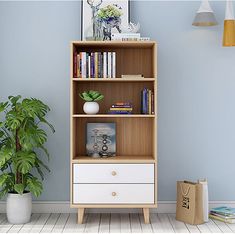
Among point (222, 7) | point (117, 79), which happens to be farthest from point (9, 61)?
point (222, 7)

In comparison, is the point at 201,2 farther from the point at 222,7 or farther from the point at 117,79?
the point at 117,79

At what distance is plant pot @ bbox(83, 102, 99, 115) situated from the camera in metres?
4.44

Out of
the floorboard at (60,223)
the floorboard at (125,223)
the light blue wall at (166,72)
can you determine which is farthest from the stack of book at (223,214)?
the floorboard at (60,223)

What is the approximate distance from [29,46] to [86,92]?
734 millimetres

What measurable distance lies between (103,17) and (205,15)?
918 millimetres

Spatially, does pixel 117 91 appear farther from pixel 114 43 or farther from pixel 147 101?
pixel 114 43

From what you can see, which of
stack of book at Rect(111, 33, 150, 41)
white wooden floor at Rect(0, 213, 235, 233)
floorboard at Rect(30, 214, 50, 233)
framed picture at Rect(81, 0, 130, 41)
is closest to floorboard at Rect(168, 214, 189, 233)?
white wooden floor at Rect(0, 213, 235, 233)

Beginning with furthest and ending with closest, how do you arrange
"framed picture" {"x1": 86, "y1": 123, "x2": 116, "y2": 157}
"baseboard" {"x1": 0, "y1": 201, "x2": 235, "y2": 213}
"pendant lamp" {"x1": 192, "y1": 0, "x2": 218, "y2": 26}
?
"baseboard" {"x1": 0, "y1": 201, "x2": 235, "y2": 213}, "framed picture" {"x1": 86, "y1": 123, "x2": 116, "y2": 157}, "pendant lamp" {"x1": 192, "y1": 0, "x2": 218, "y2": 26}

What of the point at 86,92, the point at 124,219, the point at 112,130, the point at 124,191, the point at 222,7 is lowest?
the point at 124,219

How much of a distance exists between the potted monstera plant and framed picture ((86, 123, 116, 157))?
1.33 ft

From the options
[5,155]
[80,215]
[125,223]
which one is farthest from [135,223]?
[5,155]

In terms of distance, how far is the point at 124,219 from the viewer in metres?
4.57

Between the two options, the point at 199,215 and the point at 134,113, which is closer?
the point at 199,215

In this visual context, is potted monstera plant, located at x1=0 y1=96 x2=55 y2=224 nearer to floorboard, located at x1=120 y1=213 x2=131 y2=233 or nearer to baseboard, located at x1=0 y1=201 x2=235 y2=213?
baseboard, located at x1=0 y1=201 x2=235 y2=213
